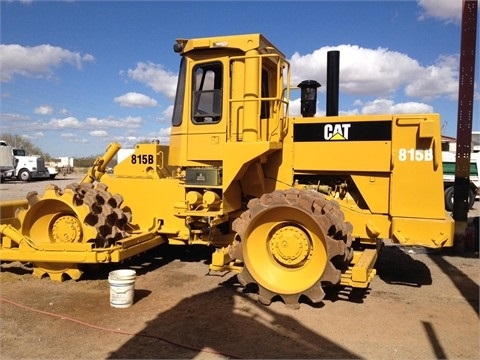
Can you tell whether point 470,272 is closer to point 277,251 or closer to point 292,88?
point 277,251

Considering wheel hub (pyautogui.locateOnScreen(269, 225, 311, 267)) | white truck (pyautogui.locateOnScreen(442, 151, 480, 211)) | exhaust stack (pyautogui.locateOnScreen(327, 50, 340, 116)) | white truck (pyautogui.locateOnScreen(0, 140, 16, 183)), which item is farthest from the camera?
white truck (pyautogui.locateOnScreen(0, 140, 16, 183))

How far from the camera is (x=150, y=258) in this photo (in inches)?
334

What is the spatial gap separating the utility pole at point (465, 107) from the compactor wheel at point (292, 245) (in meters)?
3.36

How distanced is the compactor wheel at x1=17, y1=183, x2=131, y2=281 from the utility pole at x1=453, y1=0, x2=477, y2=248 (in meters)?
6.04

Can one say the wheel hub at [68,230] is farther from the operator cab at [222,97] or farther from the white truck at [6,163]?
the white truck at [6,163]

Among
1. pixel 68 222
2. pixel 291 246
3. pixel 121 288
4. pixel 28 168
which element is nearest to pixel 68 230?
pixel 68 222

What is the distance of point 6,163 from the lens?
3164 centimetres

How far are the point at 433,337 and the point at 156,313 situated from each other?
3.26 meters

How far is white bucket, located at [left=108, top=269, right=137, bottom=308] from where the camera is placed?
571 cm

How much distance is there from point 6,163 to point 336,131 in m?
30.8

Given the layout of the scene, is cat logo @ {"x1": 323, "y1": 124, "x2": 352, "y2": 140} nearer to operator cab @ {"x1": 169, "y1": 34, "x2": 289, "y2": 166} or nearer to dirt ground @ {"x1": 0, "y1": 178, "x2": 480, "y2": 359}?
operator cab @ {"x1": 169, "y1": 34, "x2": 289, "y2": 166}

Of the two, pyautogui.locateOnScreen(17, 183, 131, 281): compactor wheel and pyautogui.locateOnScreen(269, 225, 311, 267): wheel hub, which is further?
pyautogui.locateOnScreen(17, 183, 131, 281): compactor wheel

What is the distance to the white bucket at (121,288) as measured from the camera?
5.71 metres

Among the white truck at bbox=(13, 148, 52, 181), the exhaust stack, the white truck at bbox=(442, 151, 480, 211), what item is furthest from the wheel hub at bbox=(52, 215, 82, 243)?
the white truck at bbox=(13, 148, 52, 181)
